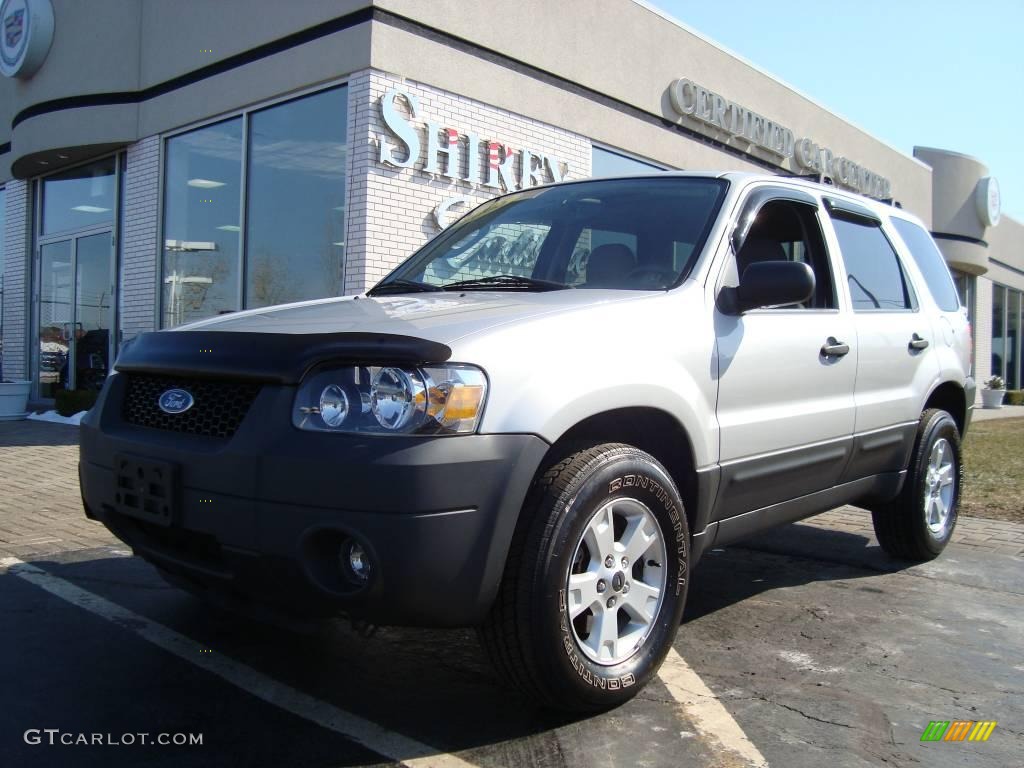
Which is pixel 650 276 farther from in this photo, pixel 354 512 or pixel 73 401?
pixel 73 401

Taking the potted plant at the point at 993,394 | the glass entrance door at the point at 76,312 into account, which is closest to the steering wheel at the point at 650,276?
the glass entrance door at the point at 76,312

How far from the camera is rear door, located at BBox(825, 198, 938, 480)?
14.3 feet

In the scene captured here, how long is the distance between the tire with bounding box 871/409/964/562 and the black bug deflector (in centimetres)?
336

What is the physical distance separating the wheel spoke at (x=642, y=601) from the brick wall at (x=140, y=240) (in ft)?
34.2

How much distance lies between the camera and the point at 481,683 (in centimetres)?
318

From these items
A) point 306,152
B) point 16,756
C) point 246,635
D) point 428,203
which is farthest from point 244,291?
point 16,756

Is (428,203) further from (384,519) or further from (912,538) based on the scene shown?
(384,519)

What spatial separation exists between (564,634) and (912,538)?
3.06 m

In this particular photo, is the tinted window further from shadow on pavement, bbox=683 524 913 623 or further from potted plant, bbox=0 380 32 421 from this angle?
potted plant, bbox=0 380 32 421

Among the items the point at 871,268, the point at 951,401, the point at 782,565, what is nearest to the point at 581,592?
the point at 782,565

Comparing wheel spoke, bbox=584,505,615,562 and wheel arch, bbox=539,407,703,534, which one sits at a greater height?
wheel arch, bbox=539,407,703,534

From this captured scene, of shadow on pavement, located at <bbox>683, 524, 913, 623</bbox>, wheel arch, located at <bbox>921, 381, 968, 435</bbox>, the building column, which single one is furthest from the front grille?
the building column

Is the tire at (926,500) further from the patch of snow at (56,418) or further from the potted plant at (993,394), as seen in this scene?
the potted plant at (993,394)

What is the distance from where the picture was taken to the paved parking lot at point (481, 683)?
8.66ft
